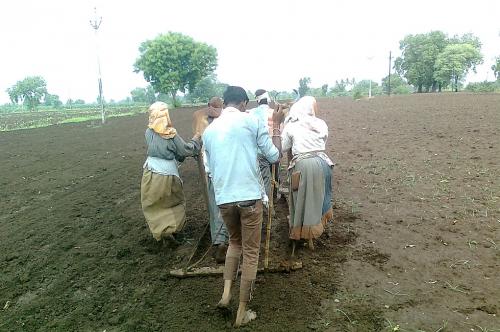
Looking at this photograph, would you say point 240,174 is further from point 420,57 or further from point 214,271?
point 420,57

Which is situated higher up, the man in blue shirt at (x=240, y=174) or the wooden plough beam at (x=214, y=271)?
the man in blue shirt at (x=240, y=174)

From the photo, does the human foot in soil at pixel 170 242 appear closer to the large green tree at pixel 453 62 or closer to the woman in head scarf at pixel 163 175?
the woman in head scarf at pixel 163 175

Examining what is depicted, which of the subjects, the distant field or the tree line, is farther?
the tree line

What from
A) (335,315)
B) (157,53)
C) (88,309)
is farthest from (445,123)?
(157,53)

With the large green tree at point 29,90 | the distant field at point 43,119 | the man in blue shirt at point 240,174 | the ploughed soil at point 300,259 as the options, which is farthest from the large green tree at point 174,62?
the man in blue shirt at point 240,174

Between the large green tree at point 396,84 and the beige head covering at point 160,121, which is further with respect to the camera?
the large green tree at point 396,84

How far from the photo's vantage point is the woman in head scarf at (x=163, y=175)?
15.8 feet

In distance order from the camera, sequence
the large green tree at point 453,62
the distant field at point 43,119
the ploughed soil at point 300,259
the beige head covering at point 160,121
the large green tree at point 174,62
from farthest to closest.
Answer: the large green tree at point 453,62
the large green tree at point 174,62
the distant field at point 43,119
the beige head covering at point 160,121
the ploughed soil at point 300,259

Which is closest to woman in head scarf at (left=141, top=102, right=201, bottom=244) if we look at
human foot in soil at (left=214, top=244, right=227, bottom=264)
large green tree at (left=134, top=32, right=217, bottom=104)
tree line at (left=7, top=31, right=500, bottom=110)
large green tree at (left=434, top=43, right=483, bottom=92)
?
human foot in soil at (left=214, top=244, right=227, bottom=264)

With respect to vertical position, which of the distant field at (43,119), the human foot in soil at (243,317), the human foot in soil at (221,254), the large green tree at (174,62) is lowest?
the human foot in soil at (243,317)

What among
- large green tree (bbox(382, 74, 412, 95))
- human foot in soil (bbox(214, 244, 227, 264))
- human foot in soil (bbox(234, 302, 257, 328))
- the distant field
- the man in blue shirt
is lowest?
human foot in soil (bbox(234, 302, 257, 328))

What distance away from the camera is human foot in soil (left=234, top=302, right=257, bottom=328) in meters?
3.39

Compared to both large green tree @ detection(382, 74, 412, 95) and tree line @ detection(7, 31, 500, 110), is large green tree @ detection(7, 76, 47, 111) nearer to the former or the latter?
tree line @ detection(7, 31, 500, 110)

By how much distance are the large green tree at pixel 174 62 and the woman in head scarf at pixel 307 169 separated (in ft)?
146
